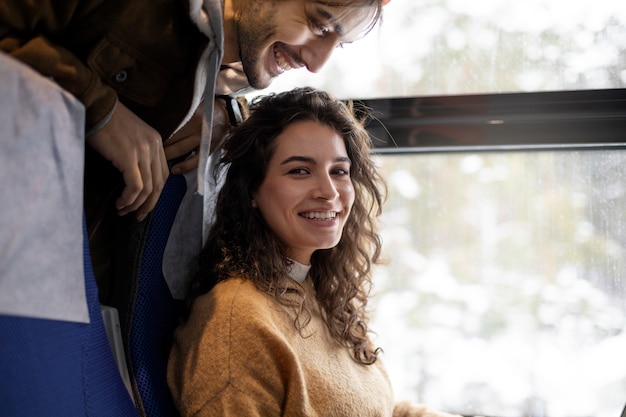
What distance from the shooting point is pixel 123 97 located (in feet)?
3.89

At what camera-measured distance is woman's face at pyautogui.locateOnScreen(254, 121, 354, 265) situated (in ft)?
5.08

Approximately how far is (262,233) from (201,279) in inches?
6.9

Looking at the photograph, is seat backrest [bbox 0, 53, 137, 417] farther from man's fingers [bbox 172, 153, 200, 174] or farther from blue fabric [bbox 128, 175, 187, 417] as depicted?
man's fingers [bbox 172, 153, 200, 174]

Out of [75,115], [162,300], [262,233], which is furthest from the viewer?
[262,233]

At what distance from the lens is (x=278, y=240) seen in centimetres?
160

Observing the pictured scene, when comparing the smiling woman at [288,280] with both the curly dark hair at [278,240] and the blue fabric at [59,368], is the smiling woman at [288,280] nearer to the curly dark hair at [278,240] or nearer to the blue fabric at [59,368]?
the curly dark hair at [278,240]

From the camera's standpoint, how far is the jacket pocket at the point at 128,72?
1.11m

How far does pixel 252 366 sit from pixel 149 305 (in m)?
0.23

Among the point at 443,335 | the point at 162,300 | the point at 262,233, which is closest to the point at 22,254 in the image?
the point at 162,300

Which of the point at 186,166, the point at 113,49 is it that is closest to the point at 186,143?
the point at 186,166

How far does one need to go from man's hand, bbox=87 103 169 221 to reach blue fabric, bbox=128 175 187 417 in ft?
0.57

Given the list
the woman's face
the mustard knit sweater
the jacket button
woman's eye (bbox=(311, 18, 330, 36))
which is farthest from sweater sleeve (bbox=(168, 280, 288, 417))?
woman's eye (bbox=(311, 18, 330, 36))

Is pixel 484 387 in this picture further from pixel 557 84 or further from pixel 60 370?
pixel 60 370

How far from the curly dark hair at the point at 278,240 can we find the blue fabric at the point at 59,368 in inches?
14.6
